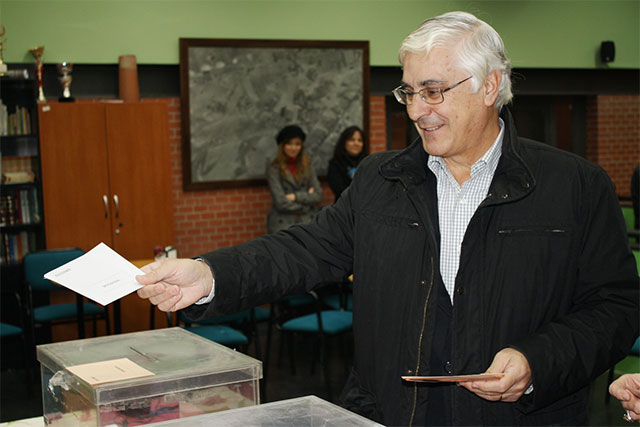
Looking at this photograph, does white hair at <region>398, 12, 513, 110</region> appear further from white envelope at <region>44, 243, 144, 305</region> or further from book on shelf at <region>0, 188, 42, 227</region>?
book on shelf at <region>0, 188, 42, 227</region>

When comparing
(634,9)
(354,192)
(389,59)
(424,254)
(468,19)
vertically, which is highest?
(634,9)

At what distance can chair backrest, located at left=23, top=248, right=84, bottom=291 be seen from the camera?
5770 mm

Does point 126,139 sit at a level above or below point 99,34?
below

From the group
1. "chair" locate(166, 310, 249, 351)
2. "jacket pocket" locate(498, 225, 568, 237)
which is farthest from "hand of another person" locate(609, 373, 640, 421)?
"chair" locate(166, 310, 249, 351)

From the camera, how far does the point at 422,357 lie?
80.2 inches

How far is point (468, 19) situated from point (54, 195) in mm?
5179

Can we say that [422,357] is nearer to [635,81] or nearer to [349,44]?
[349,44]

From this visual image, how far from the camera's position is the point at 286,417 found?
5.48 feet

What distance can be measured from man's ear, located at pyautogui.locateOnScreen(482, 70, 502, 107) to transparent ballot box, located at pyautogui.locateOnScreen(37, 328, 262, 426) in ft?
3.26

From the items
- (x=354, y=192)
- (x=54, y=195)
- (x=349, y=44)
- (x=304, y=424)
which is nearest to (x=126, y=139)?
(x=54, y=195)

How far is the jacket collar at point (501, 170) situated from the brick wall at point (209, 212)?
5.46m

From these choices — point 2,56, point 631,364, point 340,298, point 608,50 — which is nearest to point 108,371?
point 631,364

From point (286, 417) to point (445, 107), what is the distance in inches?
37.6

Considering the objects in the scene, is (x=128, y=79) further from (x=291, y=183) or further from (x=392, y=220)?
(x=392, y=220)
